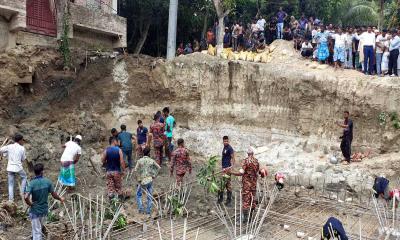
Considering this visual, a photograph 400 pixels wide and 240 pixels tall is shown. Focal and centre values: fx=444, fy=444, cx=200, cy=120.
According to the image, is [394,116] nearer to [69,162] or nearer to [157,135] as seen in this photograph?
[157,135]

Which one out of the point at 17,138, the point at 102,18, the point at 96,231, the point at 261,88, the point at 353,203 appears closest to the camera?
the point at 96,231

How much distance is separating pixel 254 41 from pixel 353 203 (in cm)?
936

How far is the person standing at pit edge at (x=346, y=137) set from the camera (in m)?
12.4

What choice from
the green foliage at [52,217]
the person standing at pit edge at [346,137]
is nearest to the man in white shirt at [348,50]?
the person standing at pit edge at [346,137]

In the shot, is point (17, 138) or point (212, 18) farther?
point (212, 18)

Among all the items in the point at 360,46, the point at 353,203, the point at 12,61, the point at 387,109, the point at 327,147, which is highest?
the point at 360,46

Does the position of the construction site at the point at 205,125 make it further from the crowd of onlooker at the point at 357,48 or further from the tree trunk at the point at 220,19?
the tree trunk at the point at 220,19

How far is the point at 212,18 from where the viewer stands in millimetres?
26641

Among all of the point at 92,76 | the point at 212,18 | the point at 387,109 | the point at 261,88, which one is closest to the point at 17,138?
the point at 92,76

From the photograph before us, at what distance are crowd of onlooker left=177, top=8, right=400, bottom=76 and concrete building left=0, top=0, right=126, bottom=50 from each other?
17.3ft

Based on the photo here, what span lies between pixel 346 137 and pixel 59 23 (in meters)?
10.3

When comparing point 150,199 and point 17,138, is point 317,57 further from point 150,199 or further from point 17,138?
point 17,138

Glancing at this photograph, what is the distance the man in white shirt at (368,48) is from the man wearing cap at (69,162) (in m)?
9.74

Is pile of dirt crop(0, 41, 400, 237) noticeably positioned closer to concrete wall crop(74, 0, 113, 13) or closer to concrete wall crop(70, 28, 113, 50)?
concrete wall crop(70, 28, 113, 50)
